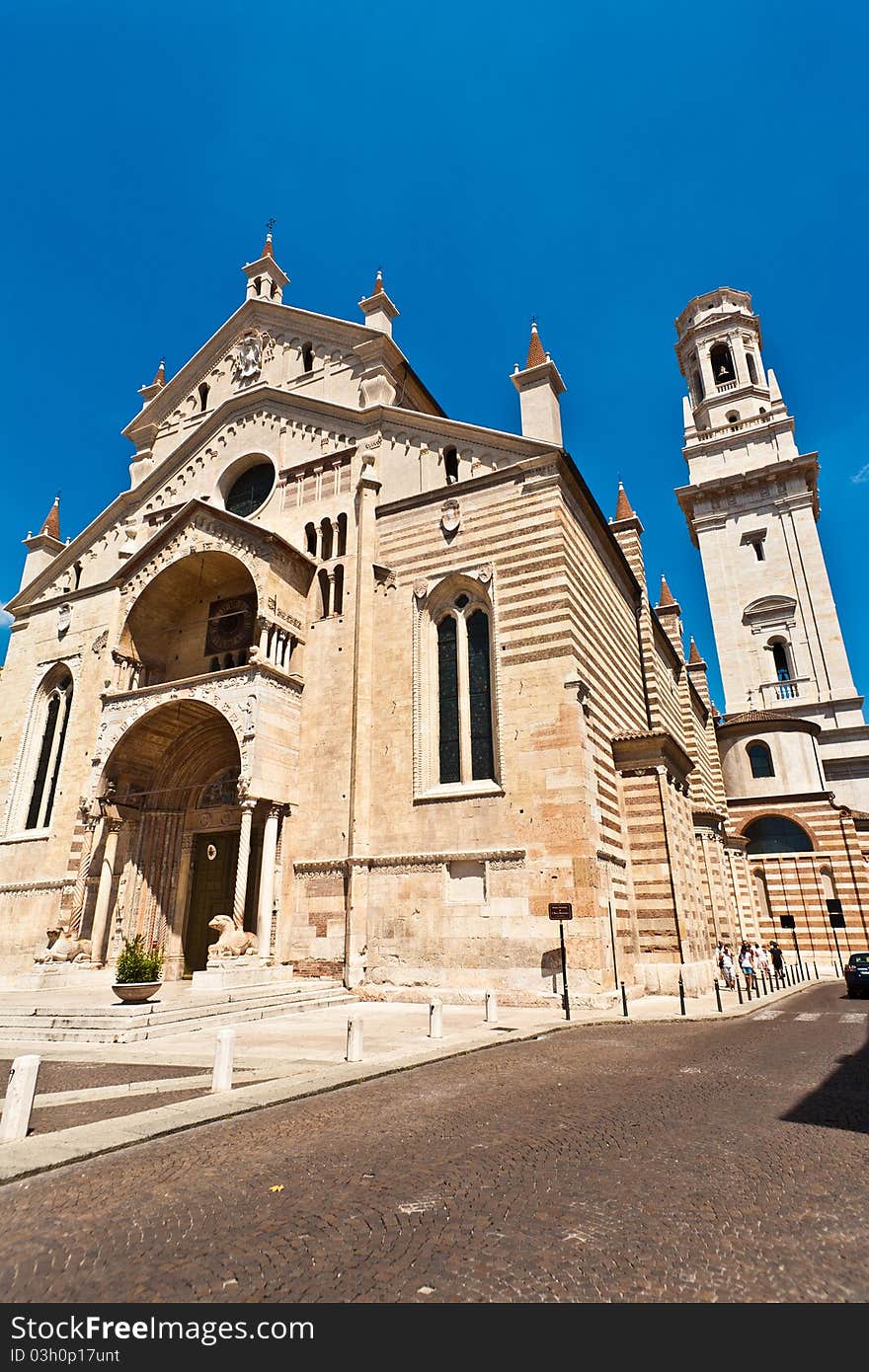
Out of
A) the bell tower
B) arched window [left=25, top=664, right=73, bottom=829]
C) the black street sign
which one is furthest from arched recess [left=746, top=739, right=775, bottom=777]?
arched window [left=25, top=664, right=73, bottom=829]

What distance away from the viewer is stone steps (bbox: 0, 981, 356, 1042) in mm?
13008

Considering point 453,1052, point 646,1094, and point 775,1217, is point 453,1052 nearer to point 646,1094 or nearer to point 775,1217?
point 646,1094

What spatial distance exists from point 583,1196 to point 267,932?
15749 mm

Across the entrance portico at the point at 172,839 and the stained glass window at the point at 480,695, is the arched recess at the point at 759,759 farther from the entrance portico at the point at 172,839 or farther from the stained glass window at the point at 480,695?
the entrance portico at the point at 172,839

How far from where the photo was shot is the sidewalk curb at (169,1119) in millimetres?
5445

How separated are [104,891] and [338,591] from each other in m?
11.9

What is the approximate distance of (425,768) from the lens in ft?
65.6

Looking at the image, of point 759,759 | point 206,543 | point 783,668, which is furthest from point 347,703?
point 783,668

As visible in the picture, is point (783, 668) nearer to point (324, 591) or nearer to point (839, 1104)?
point (324, 591)

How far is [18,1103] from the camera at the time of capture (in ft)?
20.3

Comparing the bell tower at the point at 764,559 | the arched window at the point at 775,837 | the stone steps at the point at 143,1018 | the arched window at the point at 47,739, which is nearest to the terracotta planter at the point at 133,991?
the stone steps at the point at 143,1018

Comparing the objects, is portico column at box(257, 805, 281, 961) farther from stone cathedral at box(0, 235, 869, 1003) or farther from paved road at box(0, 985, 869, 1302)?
paved road at box(0, 985, 869, 1302)

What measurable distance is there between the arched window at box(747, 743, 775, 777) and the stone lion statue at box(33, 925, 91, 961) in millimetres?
37352

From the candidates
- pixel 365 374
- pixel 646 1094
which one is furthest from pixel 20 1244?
pixel 365 374
